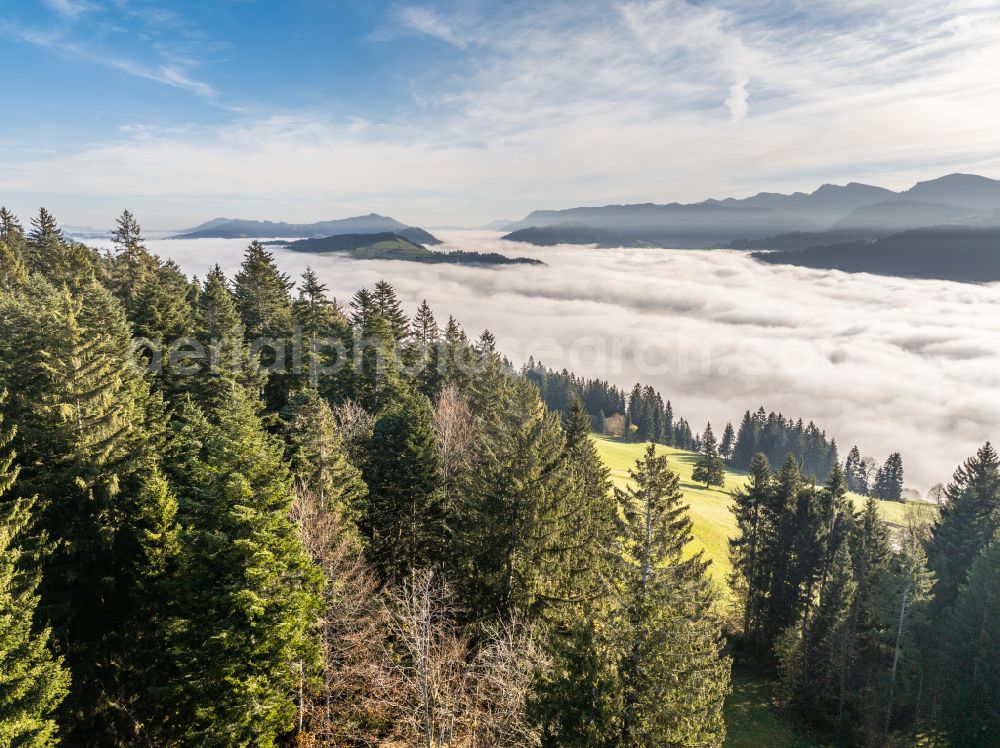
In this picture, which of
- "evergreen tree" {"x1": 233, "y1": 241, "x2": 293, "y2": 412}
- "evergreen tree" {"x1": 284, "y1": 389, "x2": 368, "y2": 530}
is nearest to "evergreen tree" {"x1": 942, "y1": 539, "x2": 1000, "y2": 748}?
"evergreen tree" {"x1": 284, "y1": 389, "x2": 368, "y2": 530}

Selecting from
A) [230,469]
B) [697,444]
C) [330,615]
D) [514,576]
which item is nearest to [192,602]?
[230,469]

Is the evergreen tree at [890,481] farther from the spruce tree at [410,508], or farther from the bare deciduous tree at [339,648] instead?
the bare deciduous tree at [339,648]

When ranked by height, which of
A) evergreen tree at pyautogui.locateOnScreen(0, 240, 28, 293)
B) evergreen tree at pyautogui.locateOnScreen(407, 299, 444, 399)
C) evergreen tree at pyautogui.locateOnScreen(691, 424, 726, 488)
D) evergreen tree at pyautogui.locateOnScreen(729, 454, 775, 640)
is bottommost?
evergreen tree at pyautogui.locateOnScreen(691, 424, 726, 488)

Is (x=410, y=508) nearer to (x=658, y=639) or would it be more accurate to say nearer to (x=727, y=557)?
(x=658, y=639)

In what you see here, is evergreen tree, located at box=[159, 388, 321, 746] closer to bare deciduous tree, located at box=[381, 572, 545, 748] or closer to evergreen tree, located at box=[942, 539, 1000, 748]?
bare deciduous tree, located at box=[381, 572, 545, 748]

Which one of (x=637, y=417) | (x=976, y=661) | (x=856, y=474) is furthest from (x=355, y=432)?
(x=856, y=474)

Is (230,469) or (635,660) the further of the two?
(230,469)

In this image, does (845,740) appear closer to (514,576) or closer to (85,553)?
(514,576)
